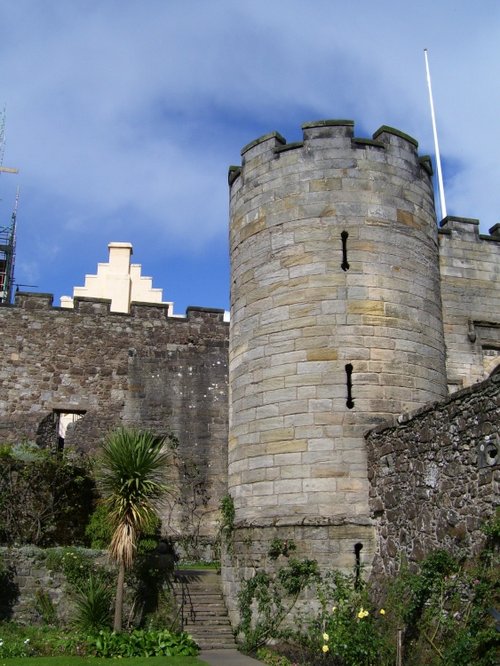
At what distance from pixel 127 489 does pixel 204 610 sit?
8.56ft

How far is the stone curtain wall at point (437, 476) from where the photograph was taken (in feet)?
25.7

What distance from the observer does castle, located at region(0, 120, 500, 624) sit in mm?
9977

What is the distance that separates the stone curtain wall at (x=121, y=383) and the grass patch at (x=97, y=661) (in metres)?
8.65

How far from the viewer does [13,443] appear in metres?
18.5

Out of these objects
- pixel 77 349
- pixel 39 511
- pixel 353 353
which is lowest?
pixel 39 511

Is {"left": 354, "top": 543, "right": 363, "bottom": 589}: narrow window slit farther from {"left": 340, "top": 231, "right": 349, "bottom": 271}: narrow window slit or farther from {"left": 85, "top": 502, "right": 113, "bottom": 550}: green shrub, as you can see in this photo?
{"left": 85, "top": 502, "right": 113, "bottom": 550}: green shrub

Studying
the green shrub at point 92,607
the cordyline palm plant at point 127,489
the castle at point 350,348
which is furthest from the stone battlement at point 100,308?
the green shrub at point 92,607

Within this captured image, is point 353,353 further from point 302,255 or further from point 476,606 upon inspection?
point 476,606

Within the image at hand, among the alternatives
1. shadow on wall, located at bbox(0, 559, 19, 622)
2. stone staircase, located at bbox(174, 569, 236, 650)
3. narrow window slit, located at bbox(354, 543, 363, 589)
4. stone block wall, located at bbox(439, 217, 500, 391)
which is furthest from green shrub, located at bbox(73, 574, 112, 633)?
stone block wall, located at bbox(439, 217, 500, 391)

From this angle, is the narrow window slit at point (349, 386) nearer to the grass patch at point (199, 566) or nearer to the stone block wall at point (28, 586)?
the stone block wall at point (28, 586)

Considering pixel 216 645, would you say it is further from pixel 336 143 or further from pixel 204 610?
pixel 336 143

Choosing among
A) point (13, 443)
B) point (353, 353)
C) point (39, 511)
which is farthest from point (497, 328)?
point (13, 443)

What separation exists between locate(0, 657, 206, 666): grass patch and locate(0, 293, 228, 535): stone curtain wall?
8.65 metres

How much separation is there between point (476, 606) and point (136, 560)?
701cm
